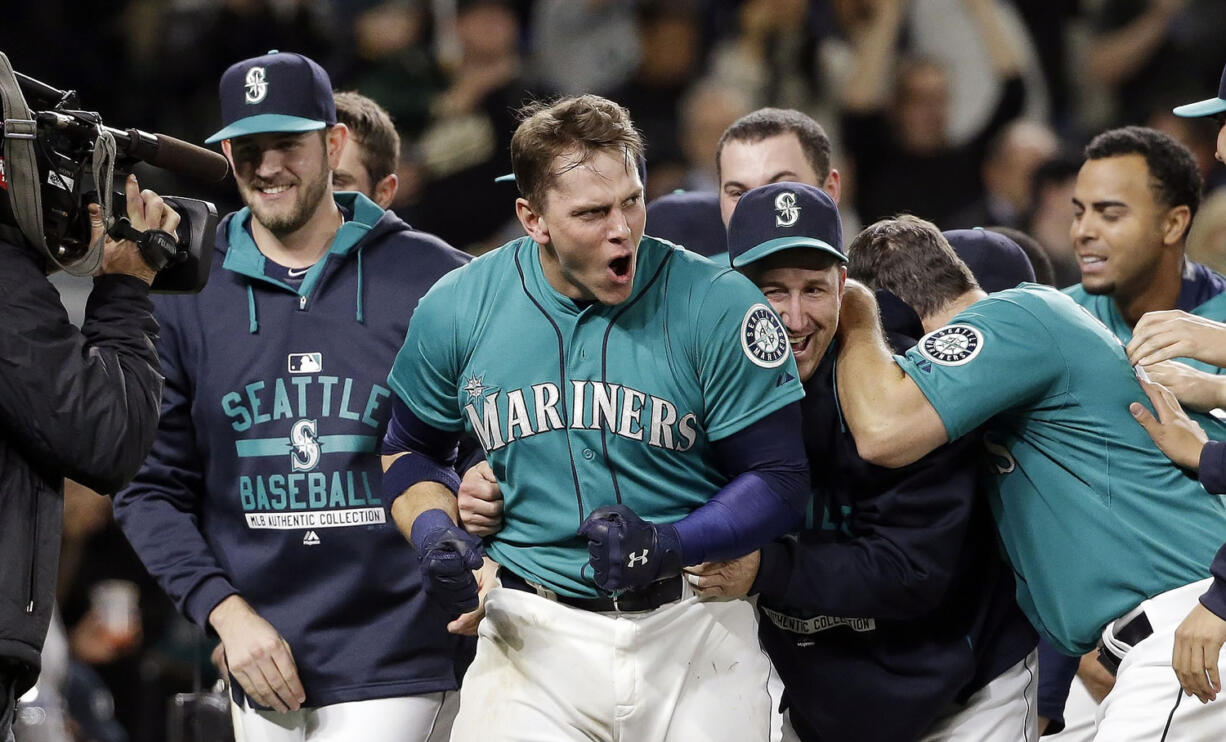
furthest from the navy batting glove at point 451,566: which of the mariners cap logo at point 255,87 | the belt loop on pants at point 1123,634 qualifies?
the mariners cap logo at point 255,87

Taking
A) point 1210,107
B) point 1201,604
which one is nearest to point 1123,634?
point 1201,604

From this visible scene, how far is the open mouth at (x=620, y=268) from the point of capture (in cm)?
284

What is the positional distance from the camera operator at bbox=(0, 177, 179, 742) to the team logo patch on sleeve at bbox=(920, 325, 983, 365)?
160 centimetres

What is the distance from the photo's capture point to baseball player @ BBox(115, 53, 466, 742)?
3582 mm

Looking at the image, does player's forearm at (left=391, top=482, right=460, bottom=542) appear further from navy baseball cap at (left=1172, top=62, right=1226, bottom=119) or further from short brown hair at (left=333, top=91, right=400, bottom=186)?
navy baseball cap at (left=1172, top=62, right=1226, bottom=119)

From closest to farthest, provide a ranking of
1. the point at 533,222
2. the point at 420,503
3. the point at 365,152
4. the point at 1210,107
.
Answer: the point at 533,222, the point at 420,503, the point at 1210,107, the point at 365,152

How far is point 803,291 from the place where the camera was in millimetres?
3158

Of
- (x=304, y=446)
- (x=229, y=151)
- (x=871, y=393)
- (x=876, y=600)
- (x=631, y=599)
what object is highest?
(x=229, y=151)

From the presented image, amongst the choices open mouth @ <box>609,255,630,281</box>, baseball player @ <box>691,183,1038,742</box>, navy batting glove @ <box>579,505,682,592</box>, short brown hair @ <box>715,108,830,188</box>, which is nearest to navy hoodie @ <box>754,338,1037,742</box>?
baseball player @ <box>691,183,1038,742</box>

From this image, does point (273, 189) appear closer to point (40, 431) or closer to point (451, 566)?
point (40, 431)

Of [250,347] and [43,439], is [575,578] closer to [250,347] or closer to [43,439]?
[43,439]

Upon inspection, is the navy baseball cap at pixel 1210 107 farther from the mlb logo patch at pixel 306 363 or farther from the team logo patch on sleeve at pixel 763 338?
the mlb logo patch at pixel 306 363

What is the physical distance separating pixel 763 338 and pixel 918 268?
769 mm

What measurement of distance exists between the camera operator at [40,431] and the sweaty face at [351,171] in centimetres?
187
